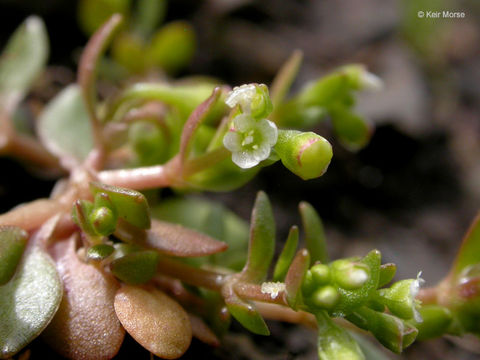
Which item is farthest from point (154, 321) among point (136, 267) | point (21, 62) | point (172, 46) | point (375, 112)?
point (375, 112)

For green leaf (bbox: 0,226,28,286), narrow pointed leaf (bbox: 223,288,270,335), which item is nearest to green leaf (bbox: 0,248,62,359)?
green leaf (bbox: 0,226,28,286)

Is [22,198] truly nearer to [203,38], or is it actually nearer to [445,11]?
[203,38]

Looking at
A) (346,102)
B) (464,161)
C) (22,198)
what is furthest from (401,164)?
(22,198)

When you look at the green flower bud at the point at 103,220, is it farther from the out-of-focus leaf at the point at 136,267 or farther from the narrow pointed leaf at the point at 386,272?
the narrow pointed leaf at the point at 386,272

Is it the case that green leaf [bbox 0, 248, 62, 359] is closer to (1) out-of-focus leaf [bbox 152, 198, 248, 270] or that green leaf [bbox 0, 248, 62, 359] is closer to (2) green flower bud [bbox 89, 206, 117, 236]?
(2) green flower bud [bbox 89, 206, 117, 236]

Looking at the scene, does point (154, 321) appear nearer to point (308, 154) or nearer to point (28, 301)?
point (28, 301)

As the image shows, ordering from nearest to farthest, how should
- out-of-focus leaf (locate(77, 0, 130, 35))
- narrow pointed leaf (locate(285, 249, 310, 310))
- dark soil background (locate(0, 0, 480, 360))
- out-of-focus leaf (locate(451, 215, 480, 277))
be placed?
narrow pointed leaf (locate(285, 249, 310, 310)), out-of-focus leaf (locate(451, 215, 480, 277)), dark soil background (locate(0, 0, 480, 360)), out-of-focus leaf (locate(77, 0, 130, 35))
